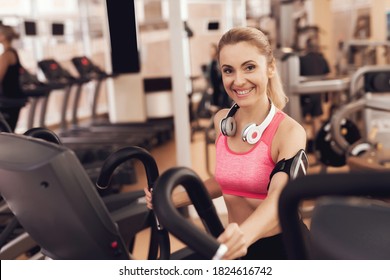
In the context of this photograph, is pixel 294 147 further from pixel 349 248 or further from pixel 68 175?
pixel 68 175

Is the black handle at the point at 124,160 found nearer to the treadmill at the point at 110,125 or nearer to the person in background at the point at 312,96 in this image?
the person in background at the point at 312,96

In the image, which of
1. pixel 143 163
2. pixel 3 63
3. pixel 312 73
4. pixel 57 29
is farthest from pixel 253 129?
pixel 57 29

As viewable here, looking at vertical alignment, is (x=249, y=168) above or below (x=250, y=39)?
below

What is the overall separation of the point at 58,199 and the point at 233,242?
0.88 feet

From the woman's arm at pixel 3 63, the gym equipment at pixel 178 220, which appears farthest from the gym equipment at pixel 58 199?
the woman's arm at pixel 3 63

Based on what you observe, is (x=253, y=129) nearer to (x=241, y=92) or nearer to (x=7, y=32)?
(x=241, y=92)

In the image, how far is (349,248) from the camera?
711 mm

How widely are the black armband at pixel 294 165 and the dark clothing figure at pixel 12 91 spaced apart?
349 centimetres

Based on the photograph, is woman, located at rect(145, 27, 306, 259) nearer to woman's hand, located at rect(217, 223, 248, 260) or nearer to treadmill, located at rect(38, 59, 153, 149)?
woman's hand, located at rect(217, 223, 248, 260)

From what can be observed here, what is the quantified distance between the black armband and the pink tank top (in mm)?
63

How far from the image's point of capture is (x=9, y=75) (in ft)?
13.7

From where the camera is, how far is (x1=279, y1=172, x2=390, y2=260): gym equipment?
0.52 m

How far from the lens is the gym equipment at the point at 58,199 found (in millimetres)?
766
